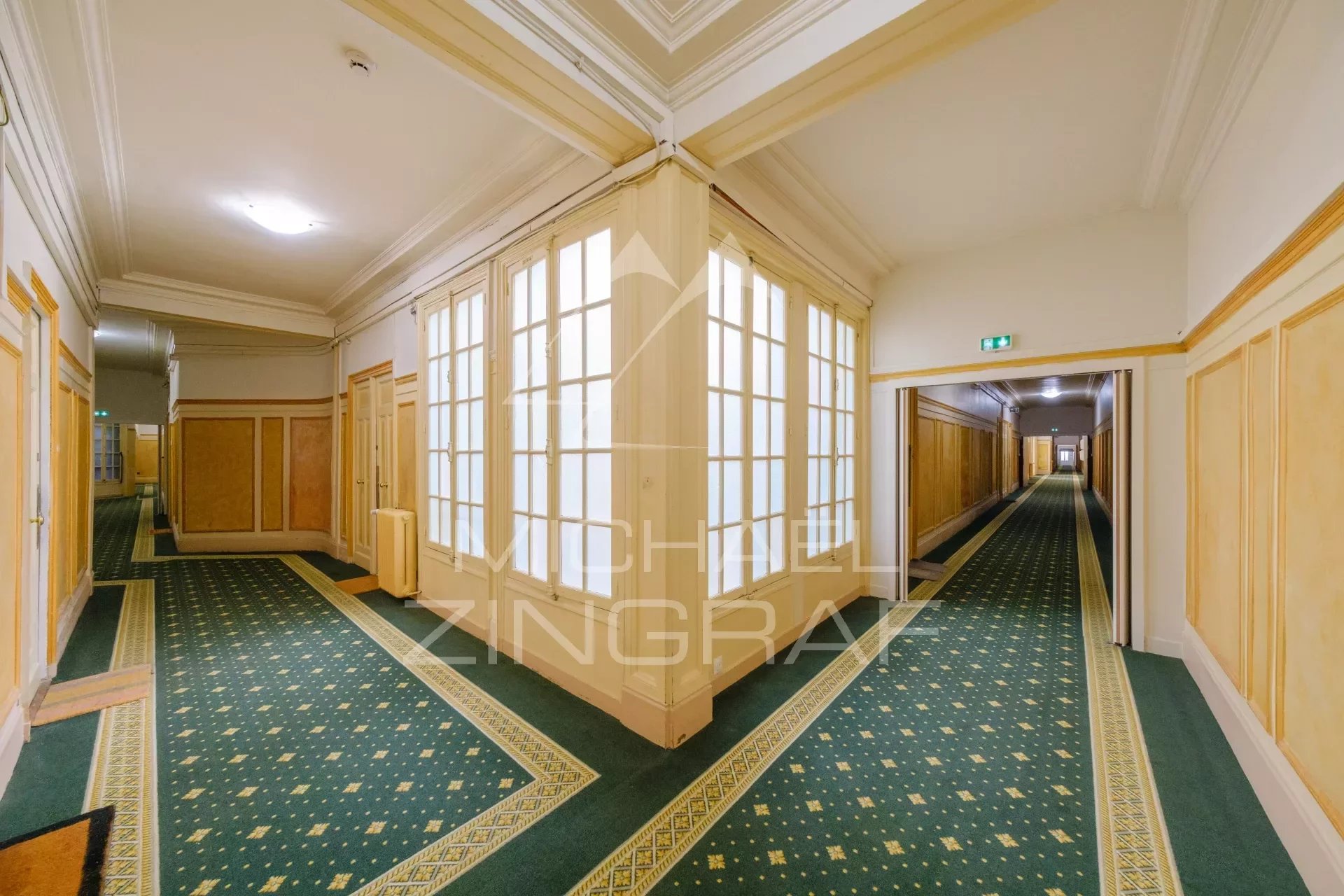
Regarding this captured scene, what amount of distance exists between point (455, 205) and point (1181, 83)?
13.8 ft

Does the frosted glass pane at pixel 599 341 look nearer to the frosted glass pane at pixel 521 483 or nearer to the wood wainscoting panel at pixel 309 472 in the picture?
the frosted glass pane at pixel 521 483

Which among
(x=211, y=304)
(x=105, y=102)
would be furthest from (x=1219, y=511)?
(x=211, y=304)

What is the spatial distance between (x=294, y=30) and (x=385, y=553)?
13.4 ft

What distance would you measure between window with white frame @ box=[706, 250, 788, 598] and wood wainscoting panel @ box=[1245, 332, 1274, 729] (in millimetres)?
2320

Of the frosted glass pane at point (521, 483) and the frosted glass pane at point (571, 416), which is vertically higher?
the frosted glass pane at point (571, 416)

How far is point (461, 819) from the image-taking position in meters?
1.99

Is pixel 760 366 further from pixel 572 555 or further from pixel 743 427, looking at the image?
pixel 572 555

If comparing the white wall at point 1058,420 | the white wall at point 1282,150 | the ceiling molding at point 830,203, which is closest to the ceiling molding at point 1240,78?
the white wall at point 1282,150

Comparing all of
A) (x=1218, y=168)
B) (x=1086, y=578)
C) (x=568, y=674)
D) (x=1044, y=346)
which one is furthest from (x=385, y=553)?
(x=1086, y=578)

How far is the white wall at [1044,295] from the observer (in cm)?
363

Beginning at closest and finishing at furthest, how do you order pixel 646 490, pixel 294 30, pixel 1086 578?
pixel 294 30, pixel 646 490, pixel 1086 578

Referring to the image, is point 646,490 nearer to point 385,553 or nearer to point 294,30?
point 294,30

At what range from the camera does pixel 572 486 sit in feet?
10.0

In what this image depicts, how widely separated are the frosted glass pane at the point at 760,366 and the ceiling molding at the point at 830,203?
1.06 metres
